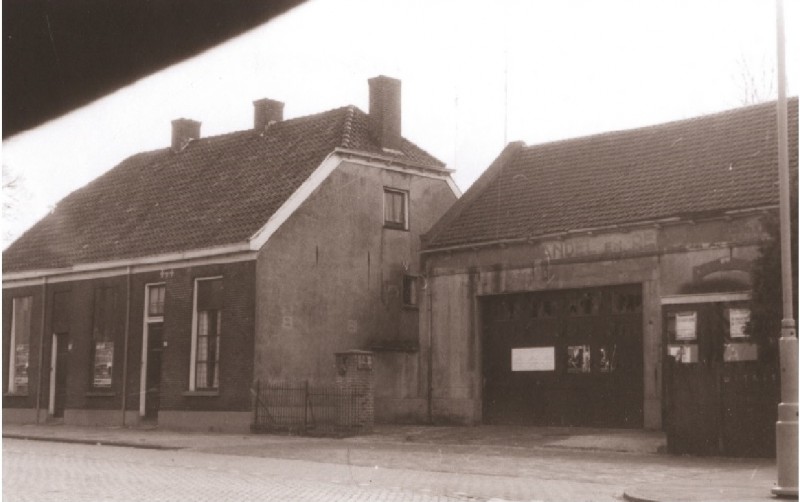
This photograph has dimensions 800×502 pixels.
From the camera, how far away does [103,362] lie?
29422mm

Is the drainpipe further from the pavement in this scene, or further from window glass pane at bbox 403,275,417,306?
window glass pane at bbox 403,275,417,306

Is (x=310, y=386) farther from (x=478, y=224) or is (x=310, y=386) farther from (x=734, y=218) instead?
(x=734, y=218)

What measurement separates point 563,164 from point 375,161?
17.5 ft

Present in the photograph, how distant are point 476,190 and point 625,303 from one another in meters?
6.32

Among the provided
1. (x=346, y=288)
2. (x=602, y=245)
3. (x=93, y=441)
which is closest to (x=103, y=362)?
(x=93, y=441)

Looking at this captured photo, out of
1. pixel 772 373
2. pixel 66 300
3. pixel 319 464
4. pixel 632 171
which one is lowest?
pixel 319 464

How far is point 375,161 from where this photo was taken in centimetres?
Result: 2867

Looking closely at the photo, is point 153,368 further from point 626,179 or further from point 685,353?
point 685,353

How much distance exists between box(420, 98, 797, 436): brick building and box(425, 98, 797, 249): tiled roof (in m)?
0.04

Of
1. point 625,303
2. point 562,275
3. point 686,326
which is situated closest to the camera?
point 686,326

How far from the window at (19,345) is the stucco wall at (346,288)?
33.5 feet

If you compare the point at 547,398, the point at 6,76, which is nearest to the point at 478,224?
the point at 547,398

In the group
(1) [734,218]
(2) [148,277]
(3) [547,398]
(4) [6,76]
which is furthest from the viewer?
(2) [148,277]

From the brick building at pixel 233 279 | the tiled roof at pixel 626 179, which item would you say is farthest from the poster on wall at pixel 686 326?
the brick building at pixel 233 279
